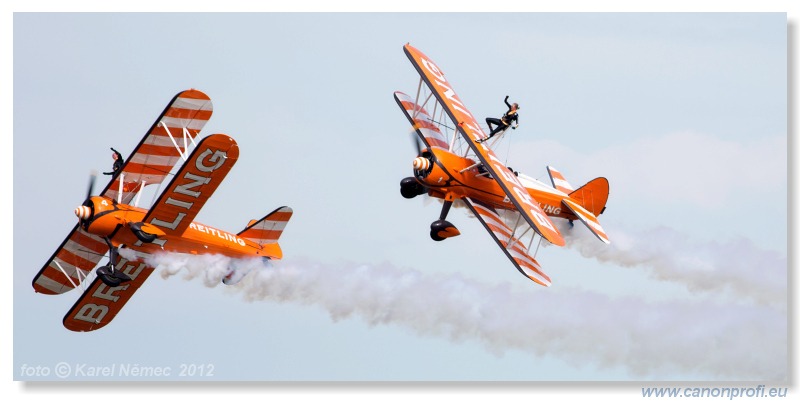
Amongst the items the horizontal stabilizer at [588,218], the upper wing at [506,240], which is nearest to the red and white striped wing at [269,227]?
the upper wing at [506,240]

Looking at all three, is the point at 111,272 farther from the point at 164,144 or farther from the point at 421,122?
the point at 421,122

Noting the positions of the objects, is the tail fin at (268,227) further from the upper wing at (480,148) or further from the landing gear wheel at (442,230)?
the upper wing at (480,148)

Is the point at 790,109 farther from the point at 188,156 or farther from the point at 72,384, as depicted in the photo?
the point at 72,384

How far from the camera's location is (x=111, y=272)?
3728 cm

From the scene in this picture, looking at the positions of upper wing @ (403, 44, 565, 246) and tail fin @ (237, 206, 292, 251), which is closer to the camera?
upper wing @ (403, 44, 565, 246)

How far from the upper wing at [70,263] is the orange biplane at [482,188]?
5.35 meters

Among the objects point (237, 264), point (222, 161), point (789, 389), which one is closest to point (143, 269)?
point (237, 264)

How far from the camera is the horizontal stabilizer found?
1556 inches

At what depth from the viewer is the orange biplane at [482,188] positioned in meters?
38.6

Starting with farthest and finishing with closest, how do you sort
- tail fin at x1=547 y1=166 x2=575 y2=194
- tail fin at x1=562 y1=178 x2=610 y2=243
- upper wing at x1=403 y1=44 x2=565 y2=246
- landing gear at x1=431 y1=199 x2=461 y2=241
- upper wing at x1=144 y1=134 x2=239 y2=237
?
tail fin at x1=547 y1=166 x2=575 y2=194 < tail fin at x1=562 y1=178 x2=610 y2=243 < landing gear at x1=431 y1=199 x2=461 y2=241 < upper wing at x1=403 y1=44 x2=565 y2=246 < upper wing at x1=144 y1=134 x2=239 y2=237

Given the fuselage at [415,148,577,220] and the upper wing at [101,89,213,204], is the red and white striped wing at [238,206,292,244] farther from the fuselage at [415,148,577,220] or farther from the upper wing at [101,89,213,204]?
the fuselage at [415,148,577,220]

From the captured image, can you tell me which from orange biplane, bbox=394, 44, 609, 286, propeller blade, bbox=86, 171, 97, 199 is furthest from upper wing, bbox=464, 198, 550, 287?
propeller blade, bbox=86, 171, 97, 199

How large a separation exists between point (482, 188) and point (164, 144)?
5690mm

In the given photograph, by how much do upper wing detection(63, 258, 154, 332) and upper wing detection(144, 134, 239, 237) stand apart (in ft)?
8.29
